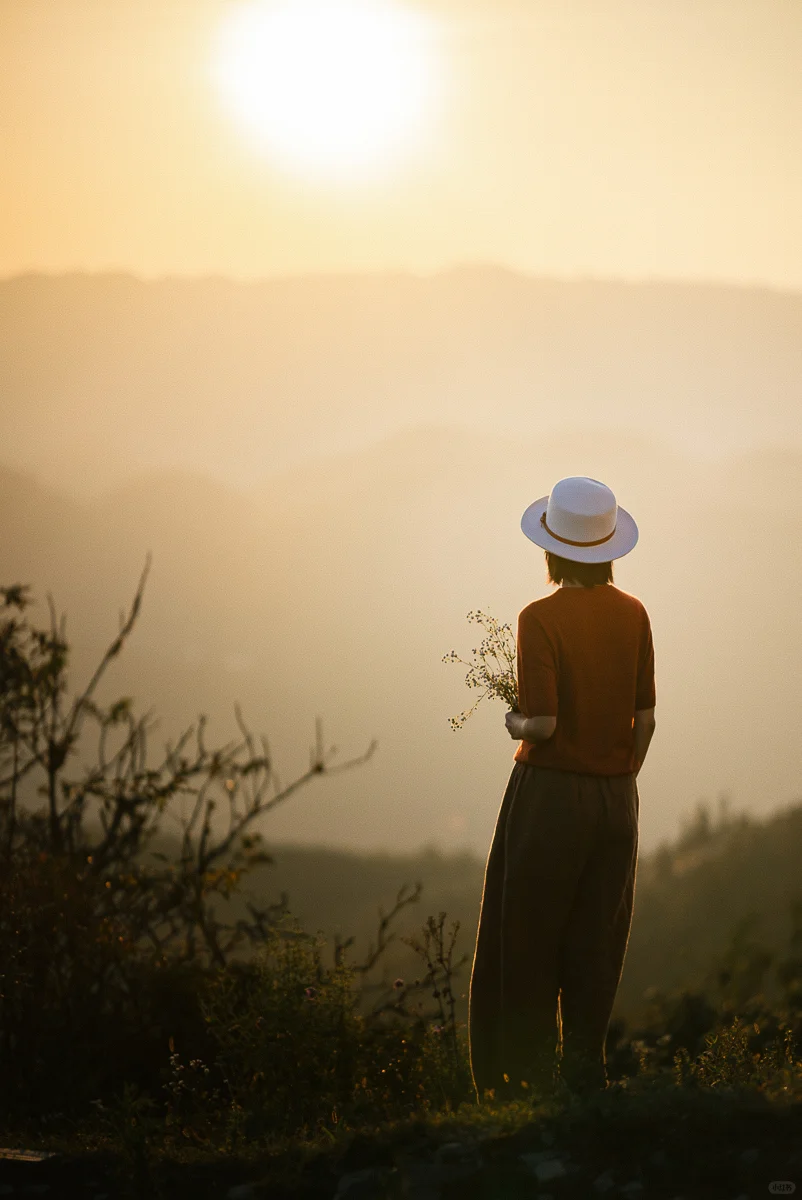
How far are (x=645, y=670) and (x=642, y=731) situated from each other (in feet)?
0.71

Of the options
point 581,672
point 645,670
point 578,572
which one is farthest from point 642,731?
point 578,572

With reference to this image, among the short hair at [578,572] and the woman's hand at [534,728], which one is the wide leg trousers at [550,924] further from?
the short hair at [578,572]

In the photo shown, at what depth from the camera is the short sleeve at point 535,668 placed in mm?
4176

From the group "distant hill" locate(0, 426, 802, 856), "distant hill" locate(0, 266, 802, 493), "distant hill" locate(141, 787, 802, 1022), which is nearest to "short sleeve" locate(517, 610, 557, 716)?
"distant hill" locate(141, 787, 802, 1022)

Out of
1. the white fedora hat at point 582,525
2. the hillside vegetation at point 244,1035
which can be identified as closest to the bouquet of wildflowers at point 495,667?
the white fedora hat at point 582,525

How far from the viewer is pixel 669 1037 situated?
6004mm

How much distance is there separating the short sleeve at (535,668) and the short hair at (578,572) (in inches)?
8.5

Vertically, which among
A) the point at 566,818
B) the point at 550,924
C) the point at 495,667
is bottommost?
the point at 550,924

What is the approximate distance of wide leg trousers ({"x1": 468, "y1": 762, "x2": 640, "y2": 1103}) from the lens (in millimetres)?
4270

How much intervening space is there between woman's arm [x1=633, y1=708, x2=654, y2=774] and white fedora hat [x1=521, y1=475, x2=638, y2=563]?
0.58 meters

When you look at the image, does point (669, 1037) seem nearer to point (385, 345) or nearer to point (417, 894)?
point (417, 894)

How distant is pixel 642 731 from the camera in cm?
442

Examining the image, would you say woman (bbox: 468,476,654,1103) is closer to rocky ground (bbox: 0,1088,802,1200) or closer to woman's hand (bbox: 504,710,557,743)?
woman's hand (bbox: 504,710,557,743)

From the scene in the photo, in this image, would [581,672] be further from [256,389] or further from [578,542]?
[256,389]
